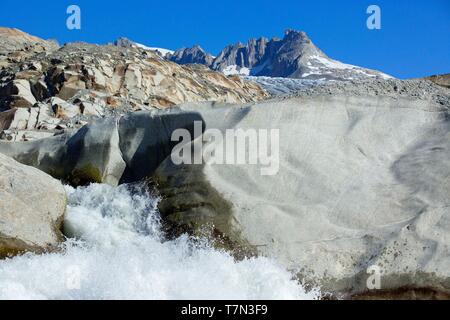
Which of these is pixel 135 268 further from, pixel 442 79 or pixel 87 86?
pixel 87 86

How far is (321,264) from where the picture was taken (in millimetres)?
11109

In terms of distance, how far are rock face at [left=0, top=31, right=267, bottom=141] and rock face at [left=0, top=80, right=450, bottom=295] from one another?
891cm

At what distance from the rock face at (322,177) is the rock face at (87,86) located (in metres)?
8.91

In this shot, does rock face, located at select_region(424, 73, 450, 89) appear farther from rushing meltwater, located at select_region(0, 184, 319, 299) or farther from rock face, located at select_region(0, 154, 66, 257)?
rock face, located at select_region(0, 154, 66, 257)

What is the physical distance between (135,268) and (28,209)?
9.88 ft

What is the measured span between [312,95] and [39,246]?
753cm

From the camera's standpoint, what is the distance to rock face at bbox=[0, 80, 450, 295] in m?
11.1

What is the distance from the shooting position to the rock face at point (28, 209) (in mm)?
11469
